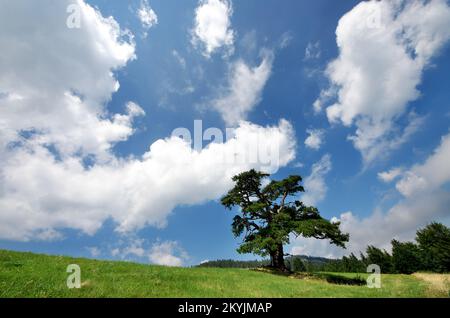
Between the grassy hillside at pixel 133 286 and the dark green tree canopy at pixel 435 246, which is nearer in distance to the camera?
the grassy hillside at pixel 133 286

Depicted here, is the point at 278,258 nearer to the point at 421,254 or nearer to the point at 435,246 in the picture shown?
the point at 435,246

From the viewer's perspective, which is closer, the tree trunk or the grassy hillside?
the grassy hillside

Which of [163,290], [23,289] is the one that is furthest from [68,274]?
[163,290]

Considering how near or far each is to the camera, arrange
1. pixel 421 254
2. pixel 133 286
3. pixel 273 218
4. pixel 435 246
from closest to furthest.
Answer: pixel 133 286
pixel 273 218
pixel 435 246
pixel 421 254

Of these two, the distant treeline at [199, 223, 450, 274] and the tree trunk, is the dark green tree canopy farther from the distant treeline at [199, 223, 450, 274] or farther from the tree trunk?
the tree trunk

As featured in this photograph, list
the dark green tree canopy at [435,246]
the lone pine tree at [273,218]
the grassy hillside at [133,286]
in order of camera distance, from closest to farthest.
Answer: the grassy hillside at [133,286]
the lone pine tree at [273,218]
the dark green tree canopy at [435,246]

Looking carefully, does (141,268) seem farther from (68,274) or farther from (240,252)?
(240,252)

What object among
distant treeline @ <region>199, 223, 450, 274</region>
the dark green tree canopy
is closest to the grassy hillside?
distant treeline @ <region>199, 223, 450, 274</region>

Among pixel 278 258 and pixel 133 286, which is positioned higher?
pixel 133 286

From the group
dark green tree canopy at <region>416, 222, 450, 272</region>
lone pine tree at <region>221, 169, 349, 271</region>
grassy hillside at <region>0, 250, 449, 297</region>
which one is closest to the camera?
grassy hillside at <region>0, 250, 449, 297</region>

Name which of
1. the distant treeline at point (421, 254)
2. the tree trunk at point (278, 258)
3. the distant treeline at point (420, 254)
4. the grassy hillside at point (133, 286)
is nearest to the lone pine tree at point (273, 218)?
the tree trunk at point (278, 258)

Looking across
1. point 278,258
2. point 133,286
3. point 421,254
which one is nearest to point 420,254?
point 421,254

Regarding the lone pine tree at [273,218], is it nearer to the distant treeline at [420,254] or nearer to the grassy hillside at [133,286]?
the grassy hillside at [133,286]

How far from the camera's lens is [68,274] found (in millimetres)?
14953
